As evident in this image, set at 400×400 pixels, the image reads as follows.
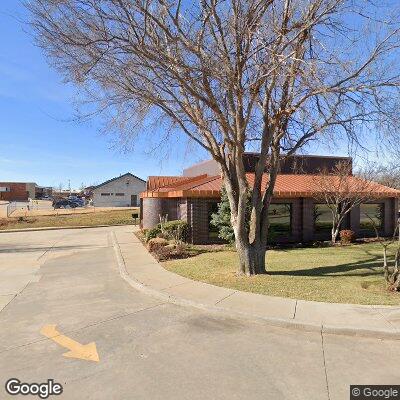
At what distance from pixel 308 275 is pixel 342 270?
1.33m

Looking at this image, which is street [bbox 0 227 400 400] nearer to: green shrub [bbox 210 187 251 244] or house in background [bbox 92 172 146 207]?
green shrub [bbox 210 187 251 244]

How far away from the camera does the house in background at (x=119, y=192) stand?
70.4m

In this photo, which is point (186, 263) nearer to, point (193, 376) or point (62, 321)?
point (62, 321)

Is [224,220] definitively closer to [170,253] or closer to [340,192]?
[170,253]

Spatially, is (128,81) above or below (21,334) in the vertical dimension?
above

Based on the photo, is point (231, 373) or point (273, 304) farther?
point (273, 304)

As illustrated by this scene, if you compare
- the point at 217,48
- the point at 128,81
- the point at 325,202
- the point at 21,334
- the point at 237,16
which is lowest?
the point at 21,334

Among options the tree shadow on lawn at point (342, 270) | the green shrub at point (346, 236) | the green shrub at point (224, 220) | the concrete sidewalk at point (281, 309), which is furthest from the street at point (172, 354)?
the green shrub at point (346, 236)

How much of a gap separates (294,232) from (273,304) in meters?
12.6

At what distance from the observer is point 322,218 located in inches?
798

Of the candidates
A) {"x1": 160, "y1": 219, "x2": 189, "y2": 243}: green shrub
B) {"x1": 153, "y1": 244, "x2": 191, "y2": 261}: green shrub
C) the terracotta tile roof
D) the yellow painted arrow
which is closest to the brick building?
the terracotta tile roof

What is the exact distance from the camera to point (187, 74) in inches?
349

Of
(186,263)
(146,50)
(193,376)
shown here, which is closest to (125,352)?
(193,376)

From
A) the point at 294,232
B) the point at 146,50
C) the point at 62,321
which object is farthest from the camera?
the point at 294,232
